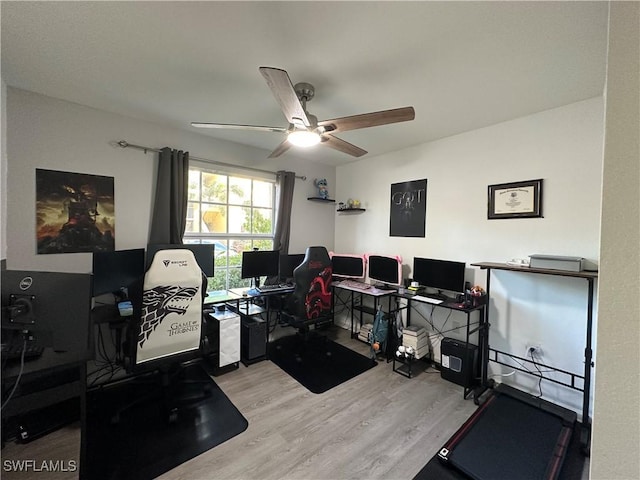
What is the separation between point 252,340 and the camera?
2879 millimetres

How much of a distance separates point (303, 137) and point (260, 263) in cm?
180

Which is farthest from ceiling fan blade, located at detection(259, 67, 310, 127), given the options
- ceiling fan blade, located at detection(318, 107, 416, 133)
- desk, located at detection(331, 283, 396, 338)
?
desk, located at detection(331, 283, 396, 338)

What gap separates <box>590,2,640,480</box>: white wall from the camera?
0.59 meters

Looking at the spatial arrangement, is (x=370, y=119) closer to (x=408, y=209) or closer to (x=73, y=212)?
(x=408, y=209)

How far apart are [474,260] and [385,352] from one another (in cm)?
146

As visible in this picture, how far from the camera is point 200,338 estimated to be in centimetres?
208

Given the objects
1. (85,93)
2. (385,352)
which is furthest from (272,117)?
(385,352)

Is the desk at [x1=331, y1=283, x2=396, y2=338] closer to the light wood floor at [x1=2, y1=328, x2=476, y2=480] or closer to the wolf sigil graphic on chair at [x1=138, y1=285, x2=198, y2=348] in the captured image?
the light wood floor at [x1=2, y1=328, x2=476, y2=480]

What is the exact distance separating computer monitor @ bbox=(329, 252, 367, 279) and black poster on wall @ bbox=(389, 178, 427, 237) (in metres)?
0.58

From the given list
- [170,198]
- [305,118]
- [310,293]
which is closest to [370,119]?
[305,118]

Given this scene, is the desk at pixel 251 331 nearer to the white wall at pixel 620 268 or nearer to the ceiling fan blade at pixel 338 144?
the ceiling fan blade at pixel 338 144

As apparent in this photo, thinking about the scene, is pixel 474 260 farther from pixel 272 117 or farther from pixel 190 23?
pixel 190 23

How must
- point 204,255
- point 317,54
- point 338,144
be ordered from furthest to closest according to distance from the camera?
point 204,255
point 338,144
point 317,54

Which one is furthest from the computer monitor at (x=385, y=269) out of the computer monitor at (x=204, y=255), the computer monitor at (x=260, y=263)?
the computer monitor at (x=204, y=255)
